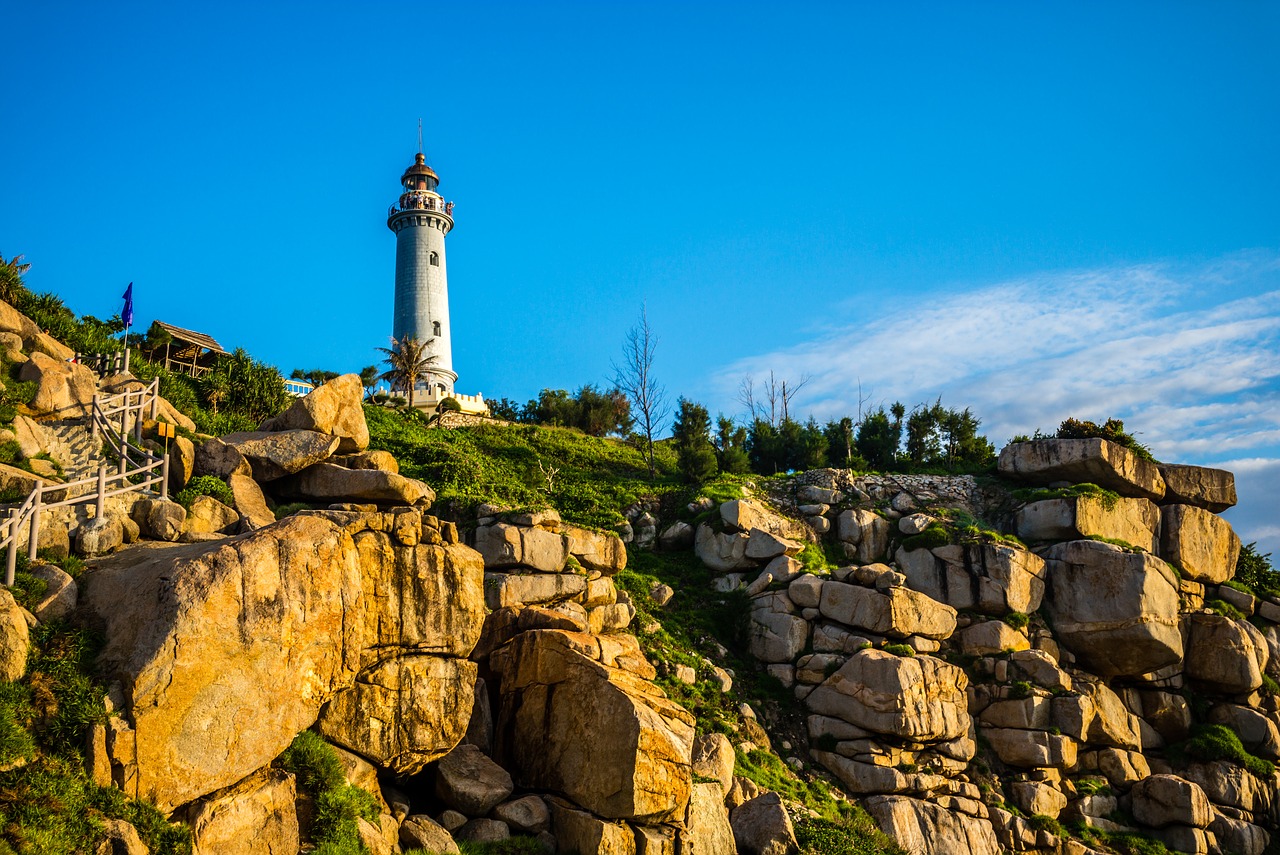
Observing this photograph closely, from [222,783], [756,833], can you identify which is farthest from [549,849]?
[222,783]

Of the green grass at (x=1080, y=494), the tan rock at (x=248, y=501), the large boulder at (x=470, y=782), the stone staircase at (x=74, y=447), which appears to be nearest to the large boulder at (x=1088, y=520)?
the green grass at (x=1080, y=494)

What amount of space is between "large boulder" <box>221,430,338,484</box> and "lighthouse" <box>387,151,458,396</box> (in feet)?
115

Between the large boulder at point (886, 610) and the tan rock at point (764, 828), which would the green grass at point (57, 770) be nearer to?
the tan rock at point (764, 828)

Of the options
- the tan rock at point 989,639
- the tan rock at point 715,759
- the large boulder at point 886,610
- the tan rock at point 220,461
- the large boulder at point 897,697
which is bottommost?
the tan rock at point 715,759

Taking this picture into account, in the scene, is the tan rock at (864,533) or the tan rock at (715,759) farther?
the tan rock at (864,533)

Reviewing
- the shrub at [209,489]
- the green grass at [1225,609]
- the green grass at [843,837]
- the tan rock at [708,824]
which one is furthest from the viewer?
the green grass at [1225,609]

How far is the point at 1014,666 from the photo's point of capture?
29.8 meters

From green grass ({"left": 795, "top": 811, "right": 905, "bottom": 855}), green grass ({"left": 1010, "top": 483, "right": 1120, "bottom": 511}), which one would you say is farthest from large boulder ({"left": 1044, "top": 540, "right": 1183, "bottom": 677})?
green grass ({"left": 795, "top": 811, "right": 905, "bottom": 855})

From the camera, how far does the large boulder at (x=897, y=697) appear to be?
87.6ft

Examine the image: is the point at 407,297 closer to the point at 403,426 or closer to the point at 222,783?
the point at 403,426

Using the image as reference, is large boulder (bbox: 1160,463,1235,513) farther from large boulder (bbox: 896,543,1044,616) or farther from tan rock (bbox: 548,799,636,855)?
tan rock (bbox: 548,799,636,855)

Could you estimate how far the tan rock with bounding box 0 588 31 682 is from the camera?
14664 mm

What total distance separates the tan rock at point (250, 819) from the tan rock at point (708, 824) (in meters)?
7.98

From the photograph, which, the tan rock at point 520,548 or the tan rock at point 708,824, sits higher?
the tan rock at point 520,548
